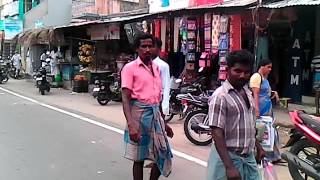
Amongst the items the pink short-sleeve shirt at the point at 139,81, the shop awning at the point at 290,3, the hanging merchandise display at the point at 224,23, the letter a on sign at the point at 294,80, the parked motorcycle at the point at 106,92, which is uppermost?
the shop awning at the point at 290,3

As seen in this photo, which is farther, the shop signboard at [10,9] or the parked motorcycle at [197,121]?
the shop signboard at [10,9]

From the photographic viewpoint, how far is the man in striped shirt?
377cm

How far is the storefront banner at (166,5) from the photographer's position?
53.9 feet

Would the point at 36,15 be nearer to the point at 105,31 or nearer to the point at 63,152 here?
the point at 105,31

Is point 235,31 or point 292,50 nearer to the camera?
point 235,31

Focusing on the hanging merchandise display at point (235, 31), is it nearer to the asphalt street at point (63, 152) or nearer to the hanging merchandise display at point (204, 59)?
the hanging merchandise display at point (204, 59)

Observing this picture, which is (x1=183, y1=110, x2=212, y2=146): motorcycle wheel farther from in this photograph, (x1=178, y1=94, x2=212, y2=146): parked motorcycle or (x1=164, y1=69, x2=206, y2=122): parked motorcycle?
(x1=164, y1=69, x2=206, y2=122): parked motorcycle

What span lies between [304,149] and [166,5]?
1206 cm

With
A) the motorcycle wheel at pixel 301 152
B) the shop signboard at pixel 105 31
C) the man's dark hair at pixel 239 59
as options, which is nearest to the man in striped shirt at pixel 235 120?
the man's dark hair at pixel 239 59

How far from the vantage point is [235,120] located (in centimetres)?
378

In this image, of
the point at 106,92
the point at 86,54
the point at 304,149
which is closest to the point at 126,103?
the point at 304,149

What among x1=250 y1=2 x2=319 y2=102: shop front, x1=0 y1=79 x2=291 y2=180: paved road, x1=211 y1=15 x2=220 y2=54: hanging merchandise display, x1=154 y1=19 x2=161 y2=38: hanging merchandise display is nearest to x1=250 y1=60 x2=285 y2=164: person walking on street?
x1=0 y1=79 x2=291 y2=180: paved road

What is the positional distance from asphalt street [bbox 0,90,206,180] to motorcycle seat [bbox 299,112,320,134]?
60.5 inches

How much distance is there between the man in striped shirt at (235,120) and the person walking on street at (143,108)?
58.6 inches
